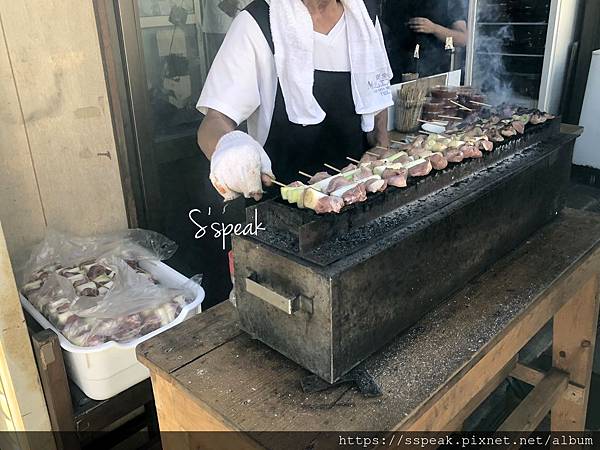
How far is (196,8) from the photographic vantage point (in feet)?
11.5

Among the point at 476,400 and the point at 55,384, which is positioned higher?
the point at 55,384

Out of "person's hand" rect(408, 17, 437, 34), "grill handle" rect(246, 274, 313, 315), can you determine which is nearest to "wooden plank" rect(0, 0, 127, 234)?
"grill handle" rect(246, 274, 313, 315)

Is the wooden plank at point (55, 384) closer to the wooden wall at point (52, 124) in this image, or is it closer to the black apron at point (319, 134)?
the wooden wall at point (52, 124)

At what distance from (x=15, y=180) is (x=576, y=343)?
3013mm

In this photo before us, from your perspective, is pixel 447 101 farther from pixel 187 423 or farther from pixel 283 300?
pixel 187 423

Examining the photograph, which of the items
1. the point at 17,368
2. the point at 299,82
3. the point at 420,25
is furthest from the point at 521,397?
the point at 420,25

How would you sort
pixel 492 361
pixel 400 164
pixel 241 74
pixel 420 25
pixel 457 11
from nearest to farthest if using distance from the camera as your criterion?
pixel 492 361, pixel 400 164, pixel 241 74, pixel 420 25, pixel 457 11

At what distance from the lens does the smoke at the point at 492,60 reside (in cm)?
592

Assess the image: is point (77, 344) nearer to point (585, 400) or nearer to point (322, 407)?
point (322, 407)

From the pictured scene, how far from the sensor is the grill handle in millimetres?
1522

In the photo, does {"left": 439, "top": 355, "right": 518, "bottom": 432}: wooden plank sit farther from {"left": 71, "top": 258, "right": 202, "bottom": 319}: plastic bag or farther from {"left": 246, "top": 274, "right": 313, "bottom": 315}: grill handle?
{"left": 246, "top": 274, "right": 313, "bottom": 315}: grill handle

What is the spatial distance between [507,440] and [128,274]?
2.08 m

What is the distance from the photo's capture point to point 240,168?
175 centimetres

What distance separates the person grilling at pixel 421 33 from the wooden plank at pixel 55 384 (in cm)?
371
